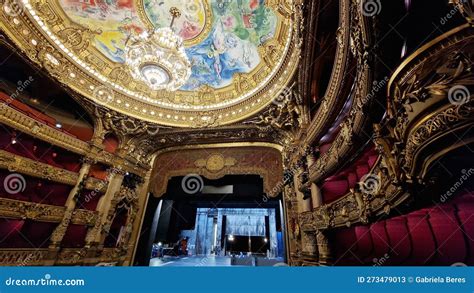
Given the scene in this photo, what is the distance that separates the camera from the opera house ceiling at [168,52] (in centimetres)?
562

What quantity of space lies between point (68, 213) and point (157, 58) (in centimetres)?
605

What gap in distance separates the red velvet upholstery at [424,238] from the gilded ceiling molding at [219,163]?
3.82 meters

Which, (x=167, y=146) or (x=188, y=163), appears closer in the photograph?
(x=188, y=163)

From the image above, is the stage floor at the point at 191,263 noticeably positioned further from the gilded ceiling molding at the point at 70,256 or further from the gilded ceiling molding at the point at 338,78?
the gilded ceiling molding at the point at 338,78

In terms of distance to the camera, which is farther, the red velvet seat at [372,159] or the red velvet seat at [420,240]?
the red velvet seat at [372,159]

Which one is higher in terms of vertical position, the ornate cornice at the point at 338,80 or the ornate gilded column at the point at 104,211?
the ornate cornice at the point at 338,80

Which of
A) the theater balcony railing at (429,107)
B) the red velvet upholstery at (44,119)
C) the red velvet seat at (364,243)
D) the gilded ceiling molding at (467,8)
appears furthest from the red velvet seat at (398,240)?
the red velvet upholstery at (44,119)

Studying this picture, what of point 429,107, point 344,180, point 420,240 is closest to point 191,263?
point 344,180

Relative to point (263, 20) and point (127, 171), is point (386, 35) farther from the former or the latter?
point (127, 171)

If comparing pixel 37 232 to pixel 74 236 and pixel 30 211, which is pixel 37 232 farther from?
pixel 74 236

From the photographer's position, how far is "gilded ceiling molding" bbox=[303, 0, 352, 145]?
2.45m

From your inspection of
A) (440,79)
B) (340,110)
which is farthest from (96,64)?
(440,79)

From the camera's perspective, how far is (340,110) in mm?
3846

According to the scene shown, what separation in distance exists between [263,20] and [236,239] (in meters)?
14.0
